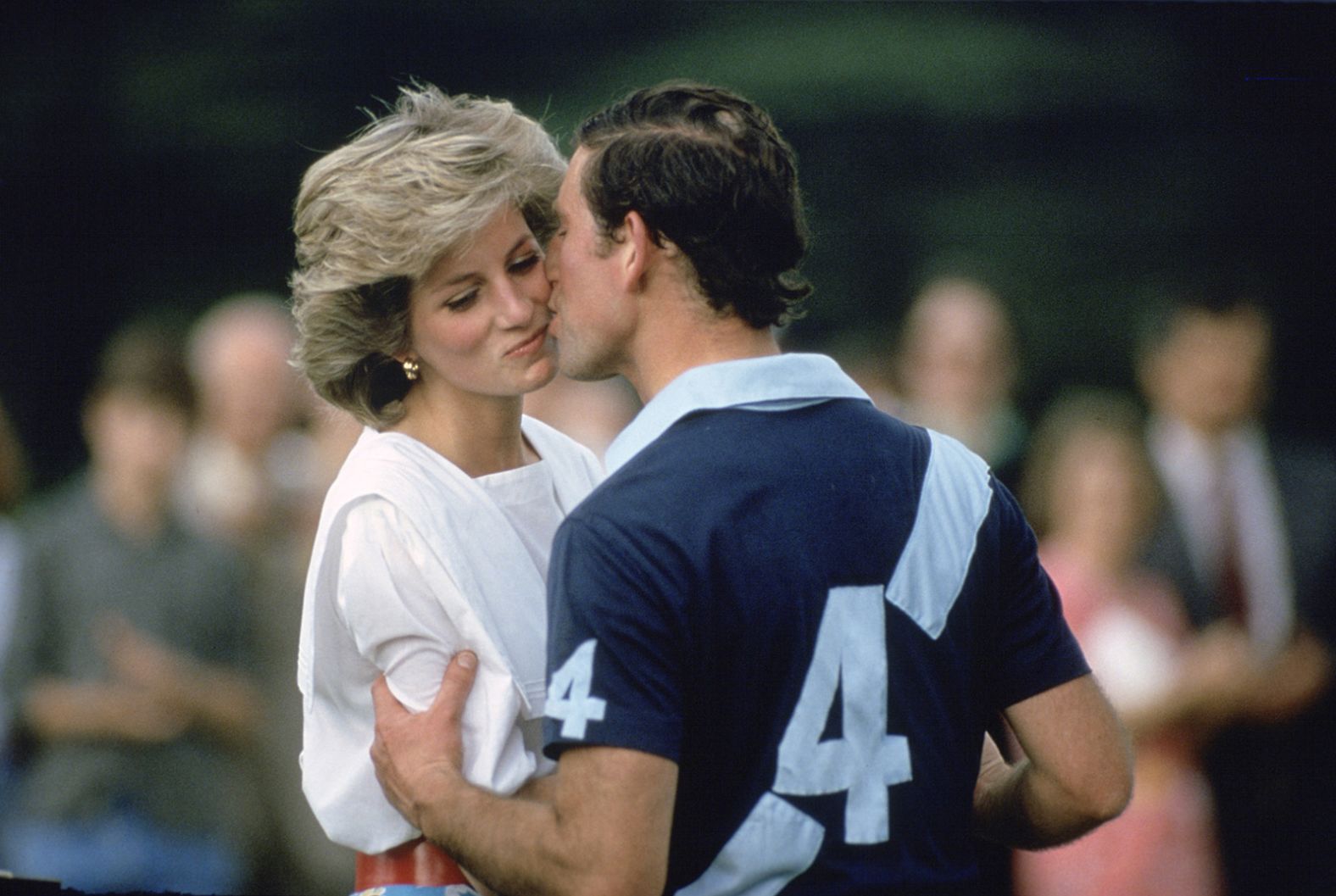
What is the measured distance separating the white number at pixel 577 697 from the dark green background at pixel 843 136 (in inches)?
102

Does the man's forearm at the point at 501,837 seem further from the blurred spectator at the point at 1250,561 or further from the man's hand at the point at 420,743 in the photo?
the blurred spectator at the point at 1250,561

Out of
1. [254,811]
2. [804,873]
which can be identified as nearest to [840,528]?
[804,873]

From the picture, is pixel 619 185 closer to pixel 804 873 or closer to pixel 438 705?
pixel 438 705

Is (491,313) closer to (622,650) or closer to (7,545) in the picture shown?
(622,650)

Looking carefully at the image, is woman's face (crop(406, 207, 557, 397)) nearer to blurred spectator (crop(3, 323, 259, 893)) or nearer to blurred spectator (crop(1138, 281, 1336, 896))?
blurred spectator (crop(3, 323, 259, 893))

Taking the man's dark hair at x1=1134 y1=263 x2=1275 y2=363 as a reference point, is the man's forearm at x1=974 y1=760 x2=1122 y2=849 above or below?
below

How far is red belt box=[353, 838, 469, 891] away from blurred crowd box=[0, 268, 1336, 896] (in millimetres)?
2123

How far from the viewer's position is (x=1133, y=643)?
4.15 m

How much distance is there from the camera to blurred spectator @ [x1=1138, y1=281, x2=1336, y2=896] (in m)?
4.18

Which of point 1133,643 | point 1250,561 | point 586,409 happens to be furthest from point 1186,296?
point 586,409

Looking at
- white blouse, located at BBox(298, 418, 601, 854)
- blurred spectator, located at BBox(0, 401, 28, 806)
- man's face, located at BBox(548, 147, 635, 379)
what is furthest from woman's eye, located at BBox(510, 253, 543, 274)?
blurred spectator, located at BBox(0, 401, 28, 806)

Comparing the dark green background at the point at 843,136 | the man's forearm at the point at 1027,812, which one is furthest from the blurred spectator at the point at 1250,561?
the man's forearm at the point at 1027,812

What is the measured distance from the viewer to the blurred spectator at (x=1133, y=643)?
409 cm

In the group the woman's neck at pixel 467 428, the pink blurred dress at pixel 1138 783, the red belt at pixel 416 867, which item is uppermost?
the woman's neck at pixel 467 428
